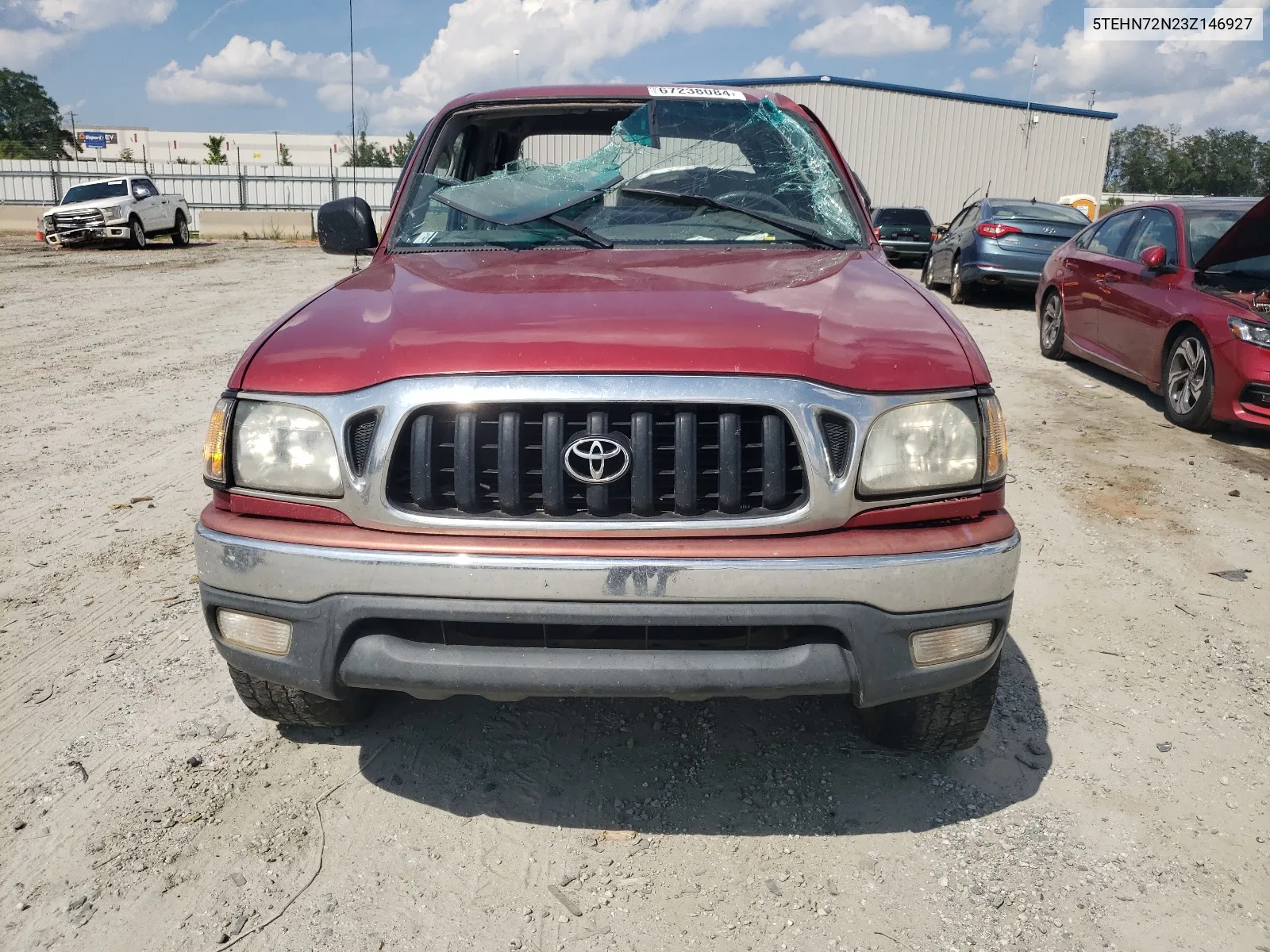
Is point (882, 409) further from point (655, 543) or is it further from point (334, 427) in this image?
point (334, 427)

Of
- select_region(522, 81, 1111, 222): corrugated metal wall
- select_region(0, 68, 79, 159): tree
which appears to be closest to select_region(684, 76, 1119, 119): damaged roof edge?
select_region(522, 81, 1111, 222): corrugated metal wall

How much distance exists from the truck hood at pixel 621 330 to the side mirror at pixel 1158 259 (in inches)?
212

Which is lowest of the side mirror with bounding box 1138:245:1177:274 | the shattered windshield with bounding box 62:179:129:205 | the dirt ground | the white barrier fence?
the dirt ground

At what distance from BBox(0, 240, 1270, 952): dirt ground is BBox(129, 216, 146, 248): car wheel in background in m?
20.5

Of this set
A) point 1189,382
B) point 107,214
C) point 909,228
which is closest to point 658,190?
point 1189,382

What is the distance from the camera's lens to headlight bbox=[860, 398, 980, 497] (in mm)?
2129

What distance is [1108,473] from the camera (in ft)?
18.8

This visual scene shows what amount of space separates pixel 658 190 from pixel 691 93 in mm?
622

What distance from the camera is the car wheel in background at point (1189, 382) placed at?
647cm

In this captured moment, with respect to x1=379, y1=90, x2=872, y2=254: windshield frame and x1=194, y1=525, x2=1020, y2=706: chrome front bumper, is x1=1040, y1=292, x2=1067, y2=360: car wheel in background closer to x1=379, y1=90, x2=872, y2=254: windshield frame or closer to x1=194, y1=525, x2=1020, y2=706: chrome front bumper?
x1=379, y1=90, x2=872, y2=254: windshield frame

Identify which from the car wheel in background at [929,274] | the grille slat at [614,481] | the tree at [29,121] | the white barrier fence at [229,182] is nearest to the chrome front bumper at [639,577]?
the grille slat at [614,481]

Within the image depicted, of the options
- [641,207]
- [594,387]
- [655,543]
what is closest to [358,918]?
[655,543]

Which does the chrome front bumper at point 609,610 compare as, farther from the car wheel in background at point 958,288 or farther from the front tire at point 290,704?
the car wheel in background at point 958,288

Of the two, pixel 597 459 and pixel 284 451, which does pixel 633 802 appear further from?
pixel 284 451
